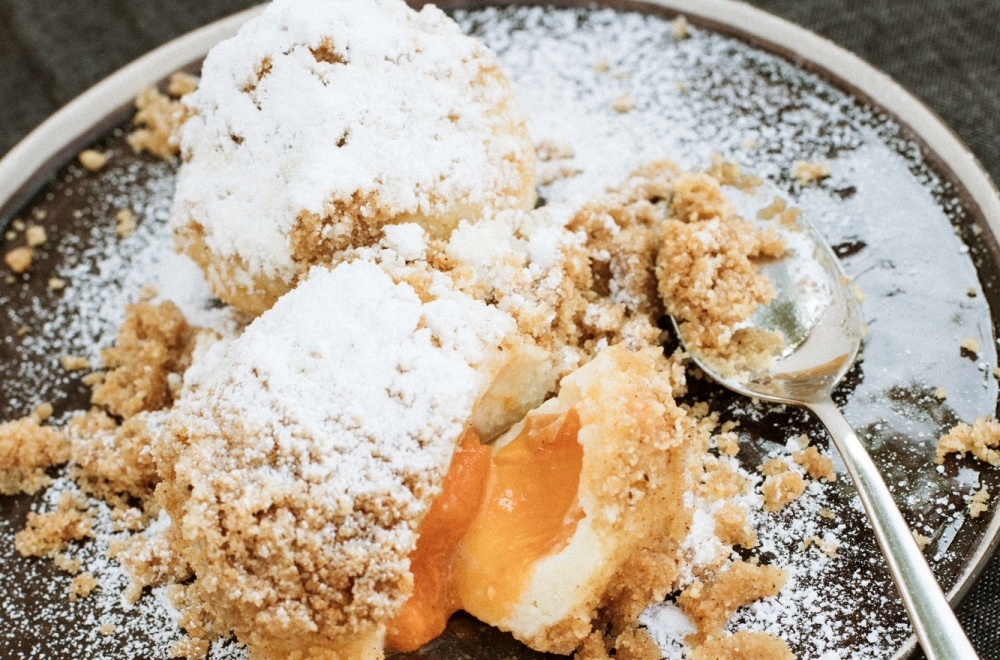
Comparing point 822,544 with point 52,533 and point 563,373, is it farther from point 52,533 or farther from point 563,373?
point 52,533

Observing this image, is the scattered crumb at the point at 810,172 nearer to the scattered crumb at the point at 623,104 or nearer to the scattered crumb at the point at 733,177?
the scattered crumb at the point at 733,177

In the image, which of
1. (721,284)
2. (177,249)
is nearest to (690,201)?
(721,284)

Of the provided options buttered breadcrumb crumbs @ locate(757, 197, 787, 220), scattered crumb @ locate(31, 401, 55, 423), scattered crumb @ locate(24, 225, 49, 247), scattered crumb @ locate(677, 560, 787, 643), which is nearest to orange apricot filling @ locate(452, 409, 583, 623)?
Result: scattered crumb @ locate(677, 560, 787, 643)

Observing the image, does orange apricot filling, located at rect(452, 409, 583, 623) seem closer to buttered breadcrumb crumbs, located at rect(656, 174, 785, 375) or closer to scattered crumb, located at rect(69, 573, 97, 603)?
buttered breadcrumb crumbs, located at rect(656, 174, 785, 375)

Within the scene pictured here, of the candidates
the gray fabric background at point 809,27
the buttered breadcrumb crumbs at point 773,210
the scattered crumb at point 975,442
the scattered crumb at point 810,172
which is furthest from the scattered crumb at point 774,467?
the gray fabric background at point 809,27

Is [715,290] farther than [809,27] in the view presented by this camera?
No

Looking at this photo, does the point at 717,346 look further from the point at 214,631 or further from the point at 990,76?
the point at 990,76

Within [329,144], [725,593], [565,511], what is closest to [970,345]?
[725,593]
